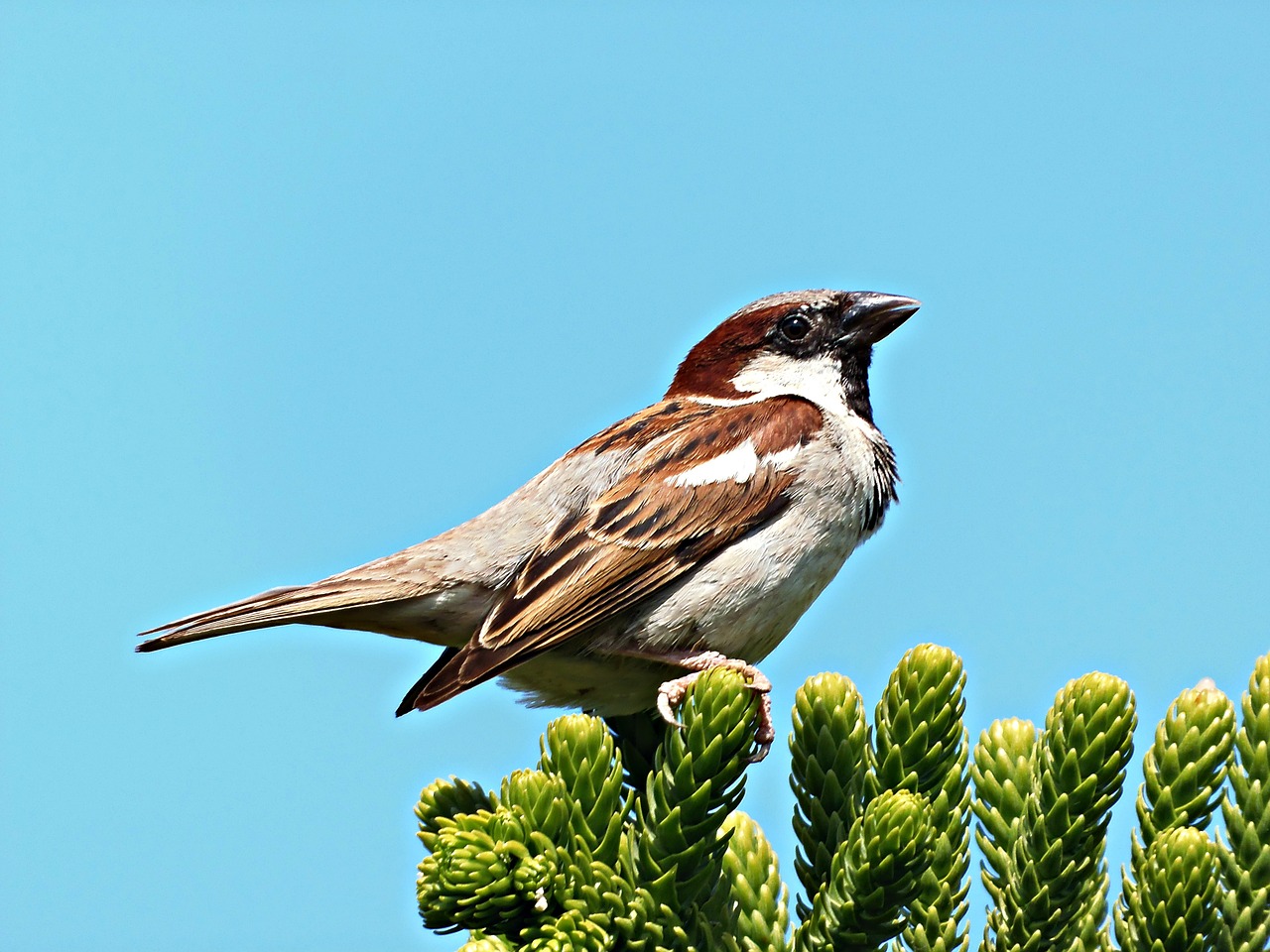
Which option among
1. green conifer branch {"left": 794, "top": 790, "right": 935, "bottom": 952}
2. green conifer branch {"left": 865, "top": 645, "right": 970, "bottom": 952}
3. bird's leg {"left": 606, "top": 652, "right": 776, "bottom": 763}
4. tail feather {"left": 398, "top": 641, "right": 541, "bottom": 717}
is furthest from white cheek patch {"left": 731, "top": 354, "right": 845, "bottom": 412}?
green conifer branch {"left": 794, "top": 790, "right": 935, "bottom": 952}

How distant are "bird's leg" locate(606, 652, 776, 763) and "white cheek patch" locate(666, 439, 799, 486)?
688 mm

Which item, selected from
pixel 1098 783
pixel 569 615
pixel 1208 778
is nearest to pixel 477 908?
pixel 1098 783

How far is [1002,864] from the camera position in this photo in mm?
2811

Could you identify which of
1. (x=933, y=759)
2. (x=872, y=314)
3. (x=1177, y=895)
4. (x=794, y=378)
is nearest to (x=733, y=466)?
(x=794, y=378)

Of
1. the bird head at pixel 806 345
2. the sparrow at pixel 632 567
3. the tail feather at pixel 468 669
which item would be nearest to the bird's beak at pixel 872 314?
the bird head at pixel 806 345

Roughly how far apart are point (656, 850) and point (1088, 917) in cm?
102

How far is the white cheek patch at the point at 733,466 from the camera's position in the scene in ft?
15.7

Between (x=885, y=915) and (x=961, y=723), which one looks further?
(x=961, y=723)

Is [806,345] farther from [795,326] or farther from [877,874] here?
[877,874]

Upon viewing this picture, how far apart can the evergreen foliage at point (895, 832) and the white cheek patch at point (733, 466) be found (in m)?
1.91

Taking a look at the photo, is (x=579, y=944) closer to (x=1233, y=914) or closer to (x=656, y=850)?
(x=656, y=850)

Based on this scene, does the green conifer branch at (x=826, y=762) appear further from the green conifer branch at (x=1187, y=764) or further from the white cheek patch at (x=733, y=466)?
the white cheek patch at (x=733, y=466)

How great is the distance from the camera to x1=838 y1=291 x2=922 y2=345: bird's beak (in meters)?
5.58

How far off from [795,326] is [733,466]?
1186 mm
